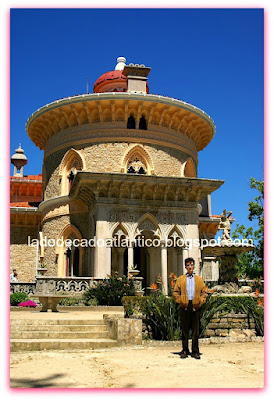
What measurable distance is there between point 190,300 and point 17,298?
1099 cm

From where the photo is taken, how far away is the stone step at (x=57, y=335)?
948cm

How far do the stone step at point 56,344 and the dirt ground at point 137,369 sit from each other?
0.38 m

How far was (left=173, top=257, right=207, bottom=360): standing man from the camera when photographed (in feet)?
24.5

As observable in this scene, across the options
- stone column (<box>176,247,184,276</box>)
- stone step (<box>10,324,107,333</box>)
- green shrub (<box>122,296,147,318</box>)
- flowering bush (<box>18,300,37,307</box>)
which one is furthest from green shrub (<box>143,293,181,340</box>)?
stone column (<box>176,247,184,276</box>)

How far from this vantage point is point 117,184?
2041 centimetres

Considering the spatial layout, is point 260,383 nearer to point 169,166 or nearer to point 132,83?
point 169,166

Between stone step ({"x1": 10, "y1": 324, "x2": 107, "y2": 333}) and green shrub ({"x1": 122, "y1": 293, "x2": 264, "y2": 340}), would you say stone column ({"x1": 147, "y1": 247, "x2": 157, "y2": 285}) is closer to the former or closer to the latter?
green shrub ({"x1": 122, "y1": 293, "x2": 264, "y2": 340})

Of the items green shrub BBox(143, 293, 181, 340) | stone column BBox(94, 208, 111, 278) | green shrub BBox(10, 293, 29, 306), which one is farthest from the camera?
stone column BBox(94, 208, 111, 278)

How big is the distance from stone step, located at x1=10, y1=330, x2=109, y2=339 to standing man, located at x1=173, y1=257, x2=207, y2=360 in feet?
9.80

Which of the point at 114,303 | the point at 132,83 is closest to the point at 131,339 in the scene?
the point at 114,303

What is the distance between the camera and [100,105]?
2331 cm

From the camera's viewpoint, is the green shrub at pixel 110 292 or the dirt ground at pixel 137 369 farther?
the green shrub at pixel 110 292

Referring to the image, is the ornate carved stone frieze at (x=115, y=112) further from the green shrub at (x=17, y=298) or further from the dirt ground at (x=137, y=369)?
the dirt ground at (x=137, y=369)

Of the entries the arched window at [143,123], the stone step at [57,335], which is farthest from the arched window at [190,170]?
the stone step at [57,335]
